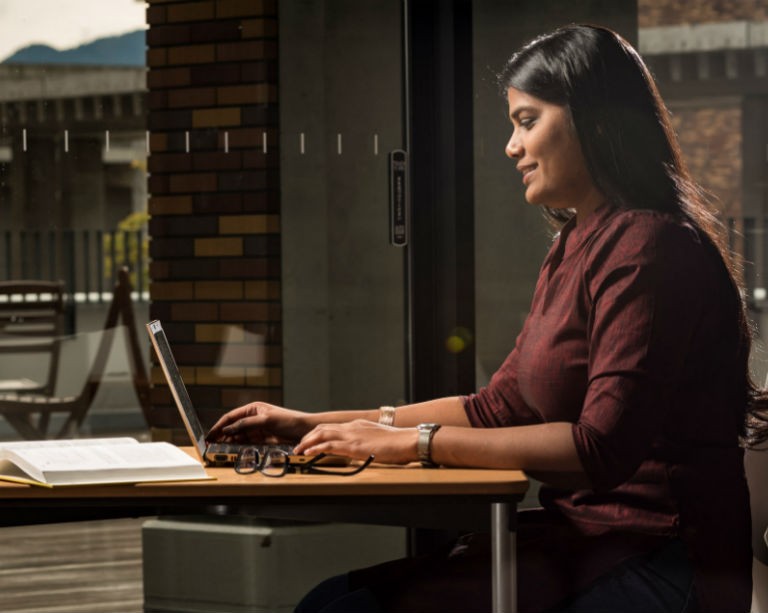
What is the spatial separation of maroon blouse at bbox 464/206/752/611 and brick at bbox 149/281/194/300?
146cm

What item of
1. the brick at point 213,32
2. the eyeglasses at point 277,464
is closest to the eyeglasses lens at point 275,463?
the eyeglasses at point 277,464

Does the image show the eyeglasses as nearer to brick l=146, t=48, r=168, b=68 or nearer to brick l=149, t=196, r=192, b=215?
brick l=149, t=196, r=192, b=215

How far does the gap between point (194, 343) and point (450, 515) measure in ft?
5.30

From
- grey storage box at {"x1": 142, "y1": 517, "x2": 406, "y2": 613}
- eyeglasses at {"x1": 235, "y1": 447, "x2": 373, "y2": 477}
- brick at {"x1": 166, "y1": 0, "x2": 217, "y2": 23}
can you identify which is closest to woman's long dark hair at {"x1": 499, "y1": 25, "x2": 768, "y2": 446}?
eyeglasses at {"x1": 235, "y1": 447, "x2": 373, "y2": 477}

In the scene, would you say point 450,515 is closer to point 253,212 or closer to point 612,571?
point 612,571

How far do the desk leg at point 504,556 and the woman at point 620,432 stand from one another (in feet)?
0.24

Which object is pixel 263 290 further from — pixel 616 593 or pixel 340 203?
pixel 616 593

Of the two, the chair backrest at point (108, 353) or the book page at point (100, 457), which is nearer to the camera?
the book page at point (100, 457)

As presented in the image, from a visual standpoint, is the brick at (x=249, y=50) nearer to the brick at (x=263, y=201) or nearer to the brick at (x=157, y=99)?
the brick at (x=157, y=99)

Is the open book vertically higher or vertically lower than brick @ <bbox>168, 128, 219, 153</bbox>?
lower

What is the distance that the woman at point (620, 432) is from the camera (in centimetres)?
193

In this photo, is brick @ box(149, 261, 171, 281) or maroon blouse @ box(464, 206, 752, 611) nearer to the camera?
maroon blouse @ box(464, 206, 752, 611)

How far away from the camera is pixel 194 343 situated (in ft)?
11.0

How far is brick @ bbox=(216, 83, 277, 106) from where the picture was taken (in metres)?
3.26
